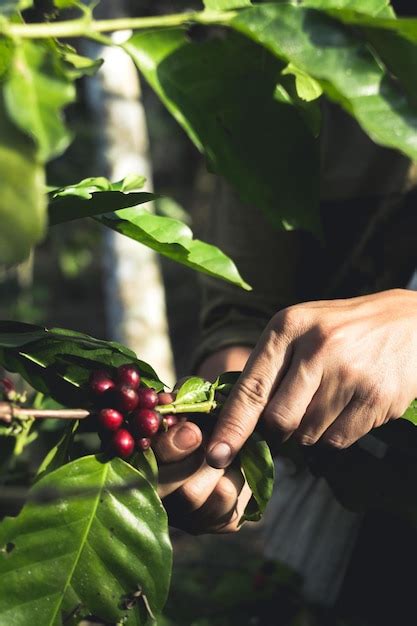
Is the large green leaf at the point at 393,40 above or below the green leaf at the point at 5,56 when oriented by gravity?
above

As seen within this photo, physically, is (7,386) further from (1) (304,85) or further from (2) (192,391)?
(1) (304,85)

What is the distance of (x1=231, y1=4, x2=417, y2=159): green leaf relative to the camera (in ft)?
2.36

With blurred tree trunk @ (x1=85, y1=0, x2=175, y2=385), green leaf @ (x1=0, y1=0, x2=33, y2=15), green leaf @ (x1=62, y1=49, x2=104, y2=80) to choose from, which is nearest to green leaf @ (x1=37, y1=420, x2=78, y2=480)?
green leaf @ (x1=62, y1=49, x2=104, y2=80)

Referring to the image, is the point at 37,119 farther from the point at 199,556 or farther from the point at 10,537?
the point at 199,556

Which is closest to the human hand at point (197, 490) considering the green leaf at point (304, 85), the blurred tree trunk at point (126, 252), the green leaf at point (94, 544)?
the green leaf at point (94, 544)

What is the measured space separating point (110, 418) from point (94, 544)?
0.15m

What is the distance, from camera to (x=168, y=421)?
1096 mm

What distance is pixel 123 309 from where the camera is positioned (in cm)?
391

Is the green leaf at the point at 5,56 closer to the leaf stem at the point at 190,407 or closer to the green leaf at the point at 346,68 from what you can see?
the green leaf at the point at 346,68

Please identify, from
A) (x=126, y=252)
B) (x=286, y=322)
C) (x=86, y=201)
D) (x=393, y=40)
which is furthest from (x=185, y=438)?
(x=126, y=252)

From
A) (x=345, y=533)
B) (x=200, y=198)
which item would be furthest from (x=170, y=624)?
(x=200, y=198)

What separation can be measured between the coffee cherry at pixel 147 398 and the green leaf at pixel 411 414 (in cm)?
38

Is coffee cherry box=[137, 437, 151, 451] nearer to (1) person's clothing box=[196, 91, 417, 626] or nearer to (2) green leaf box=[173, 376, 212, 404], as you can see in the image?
(2) green leaf box=[173, 376, 212, 404]

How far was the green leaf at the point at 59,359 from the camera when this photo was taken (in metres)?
1.06
